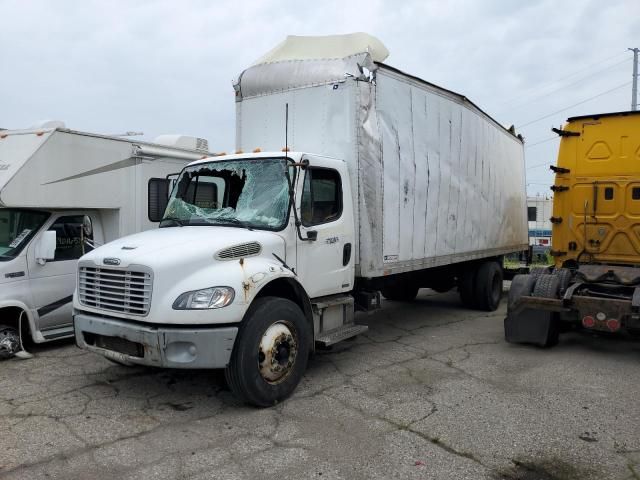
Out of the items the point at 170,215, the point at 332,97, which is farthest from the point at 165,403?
the point at 332,97

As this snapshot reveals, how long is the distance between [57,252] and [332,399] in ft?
14.0

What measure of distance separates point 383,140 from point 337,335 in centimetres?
247

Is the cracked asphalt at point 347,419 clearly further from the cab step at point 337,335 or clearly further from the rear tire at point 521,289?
the rear tire at point 521,289

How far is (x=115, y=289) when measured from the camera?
192 inches

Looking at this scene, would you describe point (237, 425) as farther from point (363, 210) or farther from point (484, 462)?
point (363, 210)

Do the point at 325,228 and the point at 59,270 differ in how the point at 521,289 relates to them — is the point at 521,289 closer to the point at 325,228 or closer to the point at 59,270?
the point at 325,228

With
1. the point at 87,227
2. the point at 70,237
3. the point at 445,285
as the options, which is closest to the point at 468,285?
the point at 445,285

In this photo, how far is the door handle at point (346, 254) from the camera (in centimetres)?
620

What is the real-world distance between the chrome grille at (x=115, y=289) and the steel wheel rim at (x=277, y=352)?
1131 millimetres

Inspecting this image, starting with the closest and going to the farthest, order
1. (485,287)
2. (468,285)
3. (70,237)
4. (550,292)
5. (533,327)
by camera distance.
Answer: (550,292) → (533,327) → (70,237) → (485,287) → (468,285)

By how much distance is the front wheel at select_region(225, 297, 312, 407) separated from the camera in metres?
→ 4.76

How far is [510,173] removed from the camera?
11.3 meters

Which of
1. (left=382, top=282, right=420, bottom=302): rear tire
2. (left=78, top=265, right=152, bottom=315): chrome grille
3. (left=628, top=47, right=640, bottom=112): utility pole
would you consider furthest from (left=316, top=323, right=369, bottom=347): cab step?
(left=628, top=47, right=640, bottom=112): utility pole

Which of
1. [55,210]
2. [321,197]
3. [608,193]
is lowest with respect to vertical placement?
[55,210]
